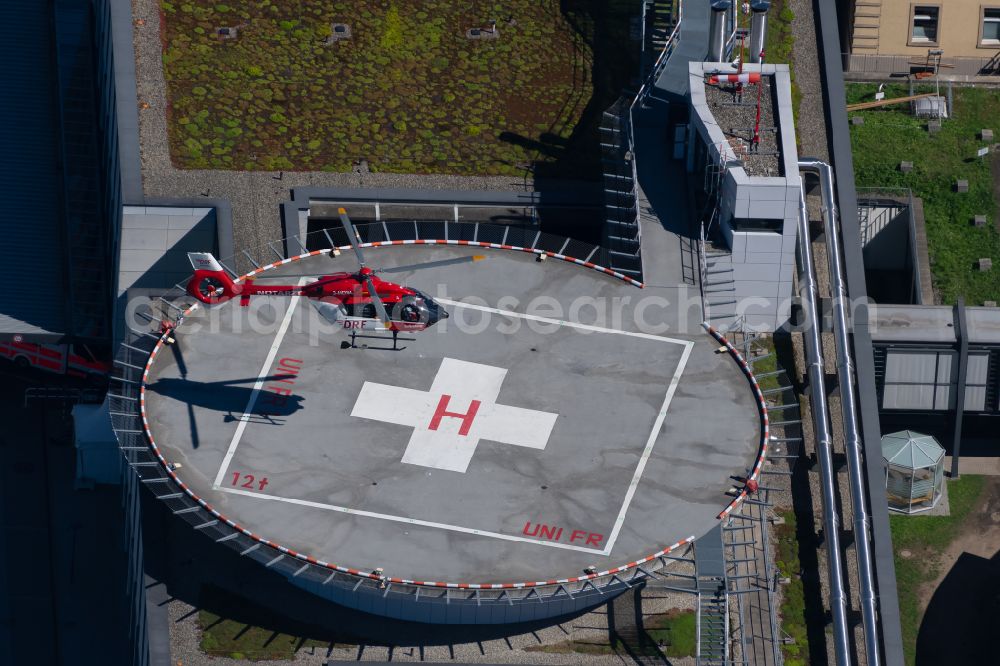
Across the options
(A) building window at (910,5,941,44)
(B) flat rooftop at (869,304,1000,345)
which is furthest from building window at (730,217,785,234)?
(A) building window at (910,5,941,44)

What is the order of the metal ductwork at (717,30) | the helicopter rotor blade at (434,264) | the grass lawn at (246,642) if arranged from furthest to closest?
the metal ductwork at (717,30) → the helicopter rotor blade at (434,264) → the grass lawn at (246,642)

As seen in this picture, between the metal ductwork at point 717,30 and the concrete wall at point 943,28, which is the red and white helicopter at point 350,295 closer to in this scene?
the metal ductwork at point 717,30

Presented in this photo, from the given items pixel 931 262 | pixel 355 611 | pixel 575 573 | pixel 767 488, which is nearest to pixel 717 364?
pixel 767 488

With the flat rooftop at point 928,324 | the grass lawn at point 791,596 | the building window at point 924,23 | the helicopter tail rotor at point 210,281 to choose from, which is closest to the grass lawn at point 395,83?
the helicopter tail rotor at point 210,281

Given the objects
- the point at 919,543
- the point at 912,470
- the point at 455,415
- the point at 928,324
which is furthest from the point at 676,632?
the point at 928,324

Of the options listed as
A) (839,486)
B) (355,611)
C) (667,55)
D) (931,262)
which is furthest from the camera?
(931,262)

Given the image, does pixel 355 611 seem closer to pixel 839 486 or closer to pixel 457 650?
pixel 457 650
